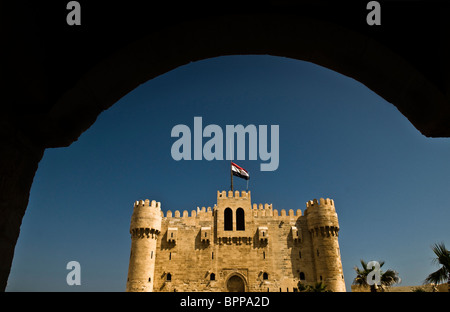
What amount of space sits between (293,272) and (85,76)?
2630 cm

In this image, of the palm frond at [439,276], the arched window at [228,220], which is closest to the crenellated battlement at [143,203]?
the arched window at [228,220]

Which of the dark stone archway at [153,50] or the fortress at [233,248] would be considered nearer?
the dark stone archway at [153,50]

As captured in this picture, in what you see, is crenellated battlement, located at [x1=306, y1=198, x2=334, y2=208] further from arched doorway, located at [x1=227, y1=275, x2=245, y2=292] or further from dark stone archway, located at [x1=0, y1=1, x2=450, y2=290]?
dark stone archway, located at [x1=0, y1=1, x2=450, y2=290]

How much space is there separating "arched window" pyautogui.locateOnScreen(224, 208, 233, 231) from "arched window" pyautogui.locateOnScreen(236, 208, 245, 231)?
22.8 inches

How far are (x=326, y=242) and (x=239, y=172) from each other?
33.0 ft

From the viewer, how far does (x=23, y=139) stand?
2455mm

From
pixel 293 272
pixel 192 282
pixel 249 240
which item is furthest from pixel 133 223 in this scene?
pixel 293 272

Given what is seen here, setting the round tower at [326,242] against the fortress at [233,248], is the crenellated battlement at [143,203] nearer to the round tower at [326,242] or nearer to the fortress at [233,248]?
the fortress at [233,248]

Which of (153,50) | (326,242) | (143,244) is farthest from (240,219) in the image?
(153,50)

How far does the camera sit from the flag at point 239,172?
2934 centimetres

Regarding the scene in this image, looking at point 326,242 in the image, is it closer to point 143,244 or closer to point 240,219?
point 240,219

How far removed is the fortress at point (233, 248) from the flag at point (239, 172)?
2.21 meters

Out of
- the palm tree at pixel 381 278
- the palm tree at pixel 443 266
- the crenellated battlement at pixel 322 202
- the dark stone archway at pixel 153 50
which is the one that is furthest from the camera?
the crenellated battlement at pixel 322 202
